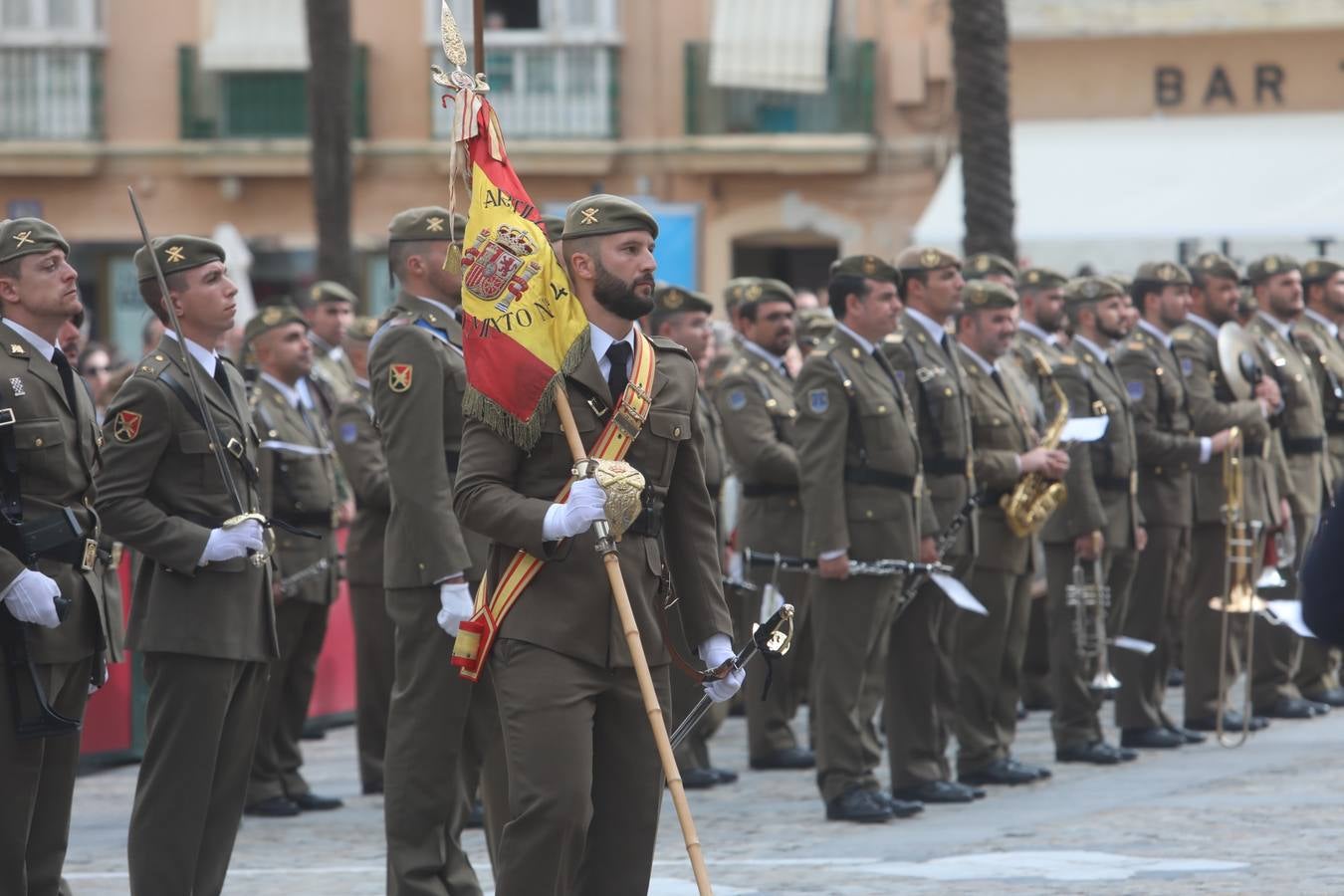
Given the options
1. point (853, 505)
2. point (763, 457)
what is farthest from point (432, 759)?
point (763, 457)

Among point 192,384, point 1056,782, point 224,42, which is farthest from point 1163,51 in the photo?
point 192,384

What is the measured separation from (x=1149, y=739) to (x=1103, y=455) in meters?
1.50

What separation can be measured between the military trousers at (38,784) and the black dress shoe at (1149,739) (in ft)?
22.1

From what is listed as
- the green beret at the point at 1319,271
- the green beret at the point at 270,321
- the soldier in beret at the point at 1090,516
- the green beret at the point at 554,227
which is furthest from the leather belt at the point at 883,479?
the green beret at the point at 1319,271

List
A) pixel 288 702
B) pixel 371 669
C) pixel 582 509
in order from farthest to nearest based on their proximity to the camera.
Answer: pixel 288 702, pixel 371 669, pixel 582 509

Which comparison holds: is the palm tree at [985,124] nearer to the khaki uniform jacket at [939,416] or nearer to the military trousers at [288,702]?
the khaki uniform jacket at [939,416]

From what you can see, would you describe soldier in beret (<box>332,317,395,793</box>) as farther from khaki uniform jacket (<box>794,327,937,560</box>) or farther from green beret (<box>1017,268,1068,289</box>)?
green beret (<box>1017,268,1068,289</box>)

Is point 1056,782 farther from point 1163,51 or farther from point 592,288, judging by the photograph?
point 1163,51

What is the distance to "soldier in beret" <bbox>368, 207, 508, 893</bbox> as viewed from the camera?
809 cm

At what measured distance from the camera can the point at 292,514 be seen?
1173cm

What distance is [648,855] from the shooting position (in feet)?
21.7

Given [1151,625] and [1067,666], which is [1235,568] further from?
[1067,666]

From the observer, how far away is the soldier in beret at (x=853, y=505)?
34.1ft

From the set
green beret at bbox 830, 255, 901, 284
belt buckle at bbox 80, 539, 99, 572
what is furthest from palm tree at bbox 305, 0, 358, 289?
belt buckle at bbox 80, 539, 99, 572
